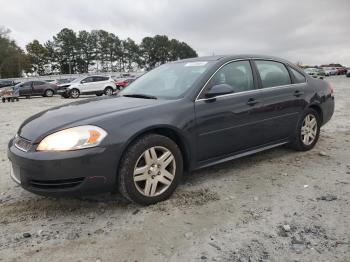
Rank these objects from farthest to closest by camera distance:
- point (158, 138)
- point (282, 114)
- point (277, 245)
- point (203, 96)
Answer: point (282, 114) → point (203, 96) → point (158, 138) → point (277, 245)

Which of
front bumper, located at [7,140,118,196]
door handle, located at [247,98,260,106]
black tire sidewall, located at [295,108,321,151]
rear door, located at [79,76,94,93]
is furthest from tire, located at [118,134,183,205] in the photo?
rear door, located at [79,76,94,93]

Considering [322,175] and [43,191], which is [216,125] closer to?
[322,175]

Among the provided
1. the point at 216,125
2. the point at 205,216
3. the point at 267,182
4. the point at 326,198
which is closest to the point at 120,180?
the point at 205,216

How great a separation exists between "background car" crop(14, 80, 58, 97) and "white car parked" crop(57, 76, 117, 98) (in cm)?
249

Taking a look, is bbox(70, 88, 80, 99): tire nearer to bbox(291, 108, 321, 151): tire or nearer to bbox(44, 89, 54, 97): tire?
bbox(44, 89, 54, 97): tire

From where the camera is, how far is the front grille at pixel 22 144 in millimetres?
3364

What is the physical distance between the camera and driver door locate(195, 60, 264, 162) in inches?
158

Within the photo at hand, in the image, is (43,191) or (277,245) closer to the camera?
(277,245)

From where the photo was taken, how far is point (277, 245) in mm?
2859

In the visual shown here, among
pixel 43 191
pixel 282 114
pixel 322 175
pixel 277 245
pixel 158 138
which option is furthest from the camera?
pixel 282 114

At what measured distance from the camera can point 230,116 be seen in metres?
4.23

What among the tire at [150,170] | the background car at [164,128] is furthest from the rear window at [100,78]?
the tire at [150,170]

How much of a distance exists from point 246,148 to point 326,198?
111 cm

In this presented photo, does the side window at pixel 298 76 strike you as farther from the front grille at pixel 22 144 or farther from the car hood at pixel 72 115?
the front grille at pixel 22 144
